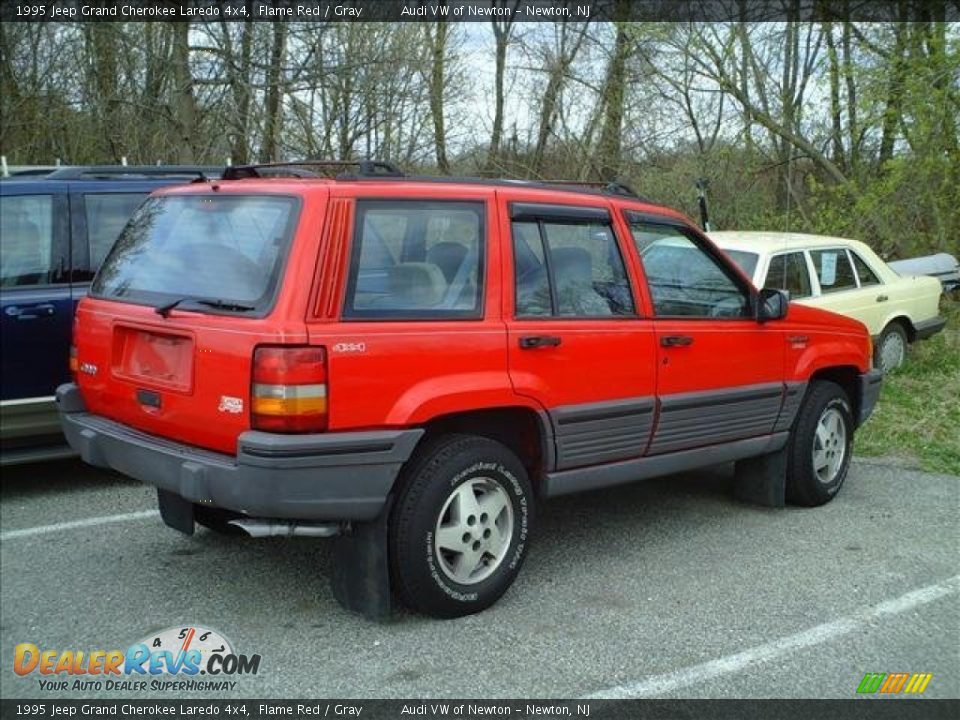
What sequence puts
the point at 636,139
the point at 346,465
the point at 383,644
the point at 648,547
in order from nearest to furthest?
the point at 346,465 → the point at 383,644 → the point at 648,547 → the point at 636,139

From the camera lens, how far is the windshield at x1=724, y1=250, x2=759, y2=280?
820cm

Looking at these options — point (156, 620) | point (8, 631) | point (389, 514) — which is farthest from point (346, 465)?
point (8, 631)

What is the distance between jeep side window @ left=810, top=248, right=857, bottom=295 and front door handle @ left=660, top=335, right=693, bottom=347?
454 centimetres

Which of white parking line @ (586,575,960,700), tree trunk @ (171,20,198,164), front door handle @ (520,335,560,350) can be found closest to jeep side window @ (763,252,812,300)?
white parking line @ (586,575,960,700)

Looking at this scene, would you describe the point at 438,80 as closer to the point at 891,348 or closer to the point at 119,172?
the point at 891,348

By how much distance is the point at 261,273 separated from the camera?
3648 mm

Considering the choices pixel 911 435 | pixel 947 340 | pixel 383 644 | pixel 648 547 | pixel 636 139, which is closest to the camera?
pixel 383 644

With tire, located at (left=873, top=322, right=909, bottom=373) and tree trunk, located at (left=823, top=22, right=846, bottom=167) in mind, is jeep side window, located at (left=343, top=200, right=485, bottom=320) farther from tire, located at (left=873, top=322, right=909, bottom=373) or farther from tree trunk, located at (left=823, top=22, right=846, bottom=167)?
tree trunk, located at (left=823, top=22, right=846, bottom=167)

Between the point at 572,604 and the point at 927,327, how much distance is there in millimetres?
7440

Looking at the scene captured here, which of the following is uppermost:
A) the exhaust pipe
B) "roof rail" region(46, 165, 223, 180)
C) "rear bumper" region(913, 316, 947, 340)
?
"roof rail" region(46, 165, 223, 180)

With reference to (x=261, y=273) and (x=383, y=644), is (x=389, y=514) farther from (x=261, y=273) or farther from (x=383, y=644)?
(x=261, y=273)

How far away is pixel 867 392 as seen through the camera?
605 cm

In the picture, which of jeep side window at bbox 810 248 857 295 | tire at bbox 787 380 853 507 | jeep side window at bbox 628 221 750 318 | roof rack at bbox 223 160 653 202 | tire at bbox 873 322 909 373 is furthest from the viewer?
tire at bbox 873 322 909 373

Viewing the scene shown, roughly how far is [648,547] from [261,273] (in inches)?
102
